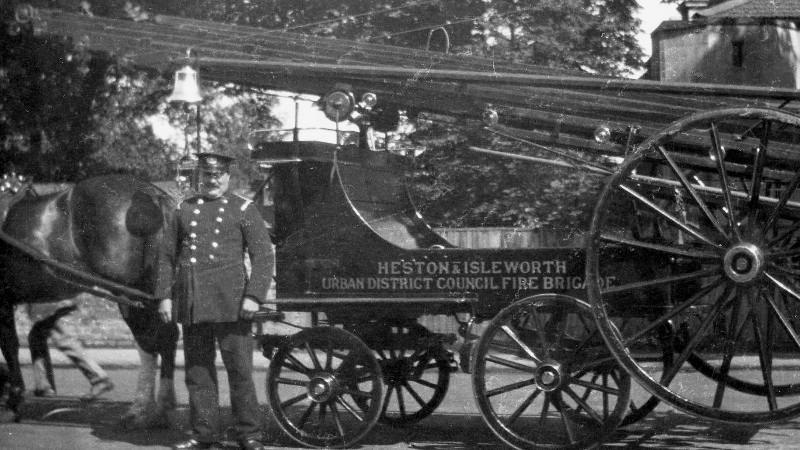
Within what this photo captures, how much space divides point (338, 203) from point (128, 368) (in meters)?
6.73

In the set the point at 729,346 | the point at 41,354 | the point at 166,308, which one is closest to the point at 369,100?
the point at 166,308

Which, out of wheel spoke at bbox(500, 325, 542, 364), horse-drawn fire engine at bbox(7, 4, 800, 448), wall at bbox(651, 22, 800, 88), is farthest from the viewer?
wall at bbox(651, 22, 800, 88)

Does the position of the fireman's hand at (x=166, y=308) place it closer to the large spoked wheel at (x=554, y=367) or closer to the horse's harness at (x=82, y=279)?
the horse's harness at (x=82, y=279)

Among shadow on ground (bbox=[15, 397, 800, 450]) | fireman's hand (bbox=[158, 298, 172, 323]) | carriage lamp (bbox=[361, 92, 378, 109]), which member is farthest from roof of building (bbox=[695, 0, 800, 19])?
fireman's hand (bbox=[158, 298, 172, 323])

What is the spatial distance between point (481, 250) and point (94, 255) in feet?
10.8

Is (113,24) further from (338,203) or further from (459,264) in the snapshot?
(459,264)

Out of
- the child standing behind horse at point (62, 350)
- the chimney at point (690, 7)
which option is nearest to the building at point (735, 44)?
the chimney at point (690, 7)

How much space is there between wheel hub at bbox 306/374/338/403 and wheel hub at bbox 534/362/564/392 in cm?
130

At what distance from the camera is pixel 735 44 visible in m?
17.2

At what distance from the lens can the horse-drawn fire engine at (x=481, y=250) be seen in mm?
6285

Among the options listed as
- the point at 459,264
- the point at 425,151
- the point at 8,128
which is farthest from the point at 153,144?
the point at 459,264

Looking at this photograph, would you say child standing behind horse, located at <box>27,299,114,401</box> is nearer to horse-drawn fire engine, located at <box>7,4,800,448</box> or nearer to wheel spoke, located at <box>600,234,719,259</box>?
horse-drawn fire engine, located at <box>7,4,800,448</box>

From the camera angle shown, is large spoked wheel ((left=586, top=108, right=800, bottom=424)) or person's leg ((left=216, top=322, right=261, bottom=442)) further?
person's leg ((left=216, top=322, right=261, bottom=442))

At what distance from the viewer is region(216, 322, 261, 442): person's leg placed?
662cm
